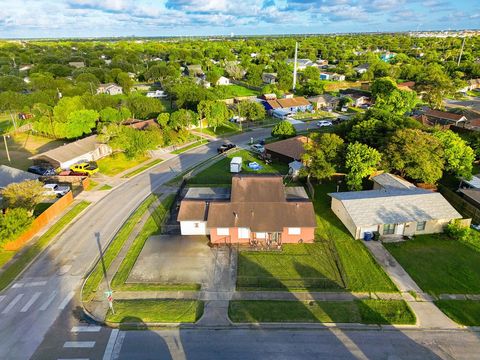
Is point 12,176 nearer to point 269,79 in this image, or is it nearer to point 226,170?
point 226,170

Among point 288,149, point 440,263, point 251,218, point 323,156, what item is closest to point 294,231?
point 251,218

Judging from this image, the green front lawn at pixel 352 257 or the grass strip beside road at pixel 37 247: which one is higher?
the green front lawn at pixel 352 257

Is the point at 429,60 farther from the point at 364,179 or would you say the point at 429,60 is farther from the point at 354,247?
the point at 354,247

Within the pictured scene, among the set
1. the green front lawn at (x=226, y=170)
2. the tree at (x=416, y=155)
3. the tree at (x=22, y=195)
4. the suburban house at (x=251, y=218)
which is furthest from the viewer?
the green front lawn at (x=226, y=170)

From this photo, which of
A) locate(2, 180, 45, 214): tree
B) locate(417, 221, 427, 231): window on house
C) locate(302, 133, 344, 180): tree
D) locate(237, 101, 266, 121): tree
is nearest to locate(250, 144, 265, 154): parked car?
locate(302, 133, 344, 180): tree

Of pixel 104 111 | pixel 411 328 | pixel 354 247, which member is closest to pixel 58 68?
pixel 104 111

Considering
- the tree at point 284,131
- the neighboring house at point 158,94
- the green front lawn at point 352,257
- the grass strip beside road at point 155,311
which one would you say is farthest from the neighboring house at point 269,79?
the grass strip beside road at point 155,311

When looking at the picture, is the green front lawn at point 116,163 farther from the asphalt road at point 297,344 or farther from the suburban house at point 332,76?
the suburban house at point 332,76

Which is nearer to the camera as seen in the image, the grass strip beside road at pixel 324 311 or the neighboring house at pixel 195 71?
the grass strip beside road at pixel 324 311
